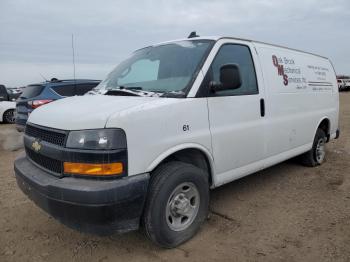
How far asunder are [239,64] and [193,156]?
137 centimetres

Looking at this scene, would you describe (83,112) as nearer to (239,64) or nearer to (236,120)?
(236,120)

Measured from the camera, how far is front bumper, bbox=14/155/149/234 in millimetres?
2838

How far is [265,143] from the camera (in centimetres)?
459

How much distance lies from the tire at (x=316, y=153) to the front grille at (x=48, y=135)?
467 centimetres

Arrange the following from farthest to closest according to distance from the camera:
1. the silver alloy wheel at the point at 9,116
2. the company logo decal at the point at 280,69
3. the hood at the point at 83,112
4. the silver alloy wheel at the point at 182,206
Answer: the silver alloy wheel at the point at 9,116 → the company logo decal at the point at 280,69 → the silver alloy wheel at the point at 182,206 → the hood at the point at 83,112

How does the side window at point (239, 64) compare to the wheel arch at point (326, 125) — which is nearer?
the side window at point (239, 64)

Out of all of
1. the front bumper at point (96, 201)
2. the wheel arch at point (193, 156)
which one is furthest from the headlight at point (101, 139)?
the wheel arch at point (193, 156)

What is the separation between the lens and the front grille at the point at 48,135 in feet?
10.2

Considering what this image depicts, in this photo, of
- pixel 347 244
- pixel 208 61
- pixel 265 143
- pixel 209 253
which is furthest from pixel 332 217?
pixel 208 61

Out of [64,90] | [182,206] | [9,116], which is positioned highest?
[64,90]

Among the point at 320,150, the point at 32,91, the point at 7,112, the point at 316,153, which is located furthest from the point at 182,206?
the point at 7,112

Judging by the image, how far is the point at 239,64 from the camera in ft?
14.2

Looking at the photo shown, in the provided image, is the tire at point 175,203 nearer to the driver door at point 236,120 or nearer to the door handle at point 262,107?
the driver door at point 236,120

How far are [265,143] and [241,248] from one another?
1590 millimetres
